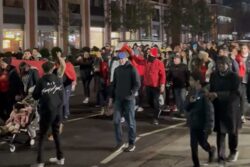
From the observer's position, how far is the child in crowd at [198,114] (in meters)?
7.97

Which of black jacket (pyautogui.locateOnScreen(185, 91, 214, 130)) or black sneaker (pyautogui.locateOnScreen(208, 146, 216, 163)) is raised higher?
black jacket (pyautogui.locateOnScreen(185, 91, 214, 130))

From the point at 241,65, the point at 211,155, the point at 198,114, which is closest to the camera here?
the point at 198,114

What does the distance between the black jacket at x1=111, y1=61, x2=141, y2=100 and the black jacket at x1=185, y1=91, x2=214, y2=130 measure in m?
1.91

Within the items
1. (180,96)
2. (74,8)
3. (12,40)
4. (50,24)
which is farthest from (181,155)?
(74,8)

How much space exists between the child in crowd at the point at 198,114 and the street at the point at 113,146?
572 mm

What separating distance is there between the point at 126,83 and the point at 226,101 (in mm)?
2252

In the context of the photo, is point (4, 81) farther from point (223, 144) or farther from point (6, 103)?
point (223, 144)

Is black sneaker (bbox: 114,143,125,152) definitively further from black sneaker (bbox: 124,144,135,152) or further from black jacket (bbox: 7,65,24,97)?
black jacket (bbox: 7,65,24,97)

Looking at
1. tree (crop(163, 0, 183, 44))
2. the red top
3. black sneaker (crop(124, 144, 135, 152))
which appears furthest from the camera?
tree (crop(163, 0, 183, 44))

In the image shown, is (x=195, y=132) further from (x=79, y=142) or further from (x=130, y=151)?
(x=79, y=142)

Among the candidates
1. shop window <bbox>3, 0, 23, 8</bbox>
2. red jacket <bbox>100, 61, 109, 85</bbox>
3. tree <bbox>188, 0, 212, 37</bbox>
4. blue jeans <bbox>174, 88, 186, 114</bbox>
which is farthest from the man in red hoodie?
tree <bbox>188, 0, 212, 37</bbox>

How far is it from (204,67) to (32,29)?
104ft

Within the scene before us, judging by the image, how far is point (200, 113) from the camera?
806cm

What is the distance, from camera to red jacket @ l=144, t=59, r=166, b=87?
42.7 feet
